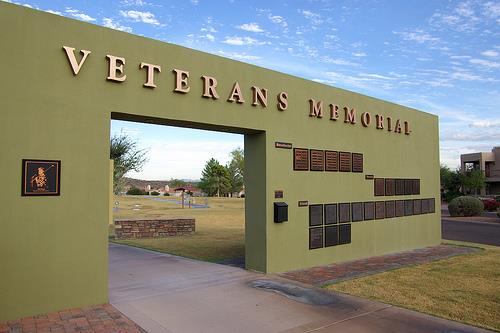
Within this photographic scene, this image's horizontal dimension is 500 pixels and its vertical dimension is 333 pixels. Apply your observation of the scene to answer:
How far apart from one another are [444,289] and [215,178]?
6955 centimetres

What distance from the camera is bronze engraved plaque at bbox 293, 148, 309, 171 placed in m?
10.7

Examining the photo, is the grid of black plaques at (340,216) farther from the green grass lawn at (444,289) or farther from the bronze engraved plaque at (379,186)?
the green grass lawn at (444,289)

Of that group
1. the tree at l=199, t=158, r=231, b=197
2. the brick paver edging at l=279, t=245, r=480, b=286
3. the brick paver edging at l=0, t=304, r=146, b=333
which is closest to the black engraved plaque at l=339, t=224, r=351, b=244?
the brick paver edging at l=279, t=245, r=480, b=286

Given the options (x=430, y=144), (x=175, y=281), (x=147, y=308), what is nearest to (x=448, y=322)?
(x=147, y=308)

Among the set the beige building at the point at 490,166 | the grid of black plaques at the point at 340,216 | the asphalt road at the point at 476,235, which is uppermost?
the beige building at the point at 490,166

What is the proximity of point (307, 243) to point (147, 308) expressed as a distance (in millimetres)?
5020

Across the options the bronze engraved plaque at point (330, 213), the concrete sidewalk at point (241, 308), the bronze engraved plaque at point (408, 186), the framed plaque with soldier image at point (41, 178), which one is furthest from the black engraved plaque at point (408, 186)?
the framed plaque with soldier image at point (41, 178)

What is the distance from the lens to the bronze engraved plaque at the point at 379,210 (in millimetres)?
13281

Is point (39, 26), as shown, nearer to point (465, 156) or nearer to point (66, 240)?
point (66, 240)

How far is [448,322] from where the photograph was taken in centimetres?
635

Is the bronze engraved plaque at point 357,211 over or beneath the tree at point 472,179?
beneath

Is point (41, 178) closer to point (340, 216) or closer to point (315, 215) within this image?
point (315, 215)

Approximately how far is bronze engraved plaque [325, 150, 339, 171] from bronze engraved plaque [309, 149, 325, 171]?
17 cm

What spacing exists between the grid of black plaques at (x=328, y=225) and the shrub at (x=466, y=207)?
2408 centimetres
